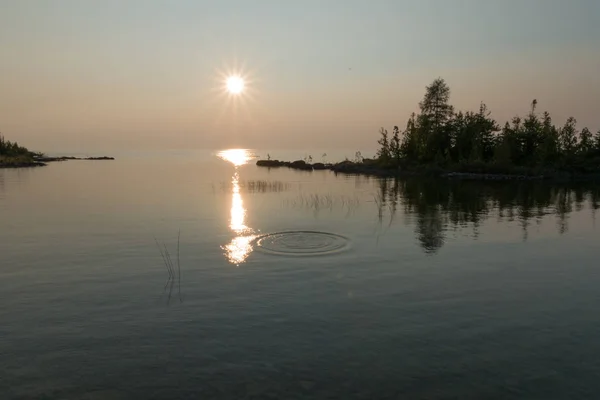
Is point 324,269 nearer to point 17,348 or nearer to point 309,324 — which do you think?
point 309,324

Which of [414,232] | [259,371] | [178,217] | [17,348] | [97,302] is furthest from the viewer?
[178,217]

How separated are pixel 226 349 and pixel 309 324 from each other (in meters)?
3.11

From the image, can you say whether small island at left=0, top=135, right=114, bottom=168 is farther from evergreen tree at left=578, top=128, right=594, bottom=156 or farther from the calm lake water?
evergreen tree at left=578, top=128, right=594, bottom=156

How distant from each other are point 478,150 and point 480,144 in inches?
83.8

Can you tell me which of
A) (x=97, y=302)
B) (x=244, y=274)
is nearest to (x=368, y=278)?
(x=244, y=274)

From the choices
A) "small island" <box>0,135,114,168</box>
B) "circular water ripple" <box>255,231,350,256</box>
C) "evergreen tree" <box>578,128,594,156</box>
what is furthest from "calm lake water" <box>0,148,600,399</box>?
"small island" <box>0,135,114,168</box>

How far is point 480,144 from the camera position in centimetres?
10350

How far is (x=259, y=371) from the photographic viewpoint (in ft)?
37.4

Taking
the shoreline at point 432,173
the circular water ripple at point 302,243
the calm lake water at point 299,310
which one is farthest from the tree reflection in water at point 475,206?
the shoreline at point 432,173

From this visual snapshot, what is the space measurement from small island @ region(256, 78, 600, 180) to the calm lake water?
63974 millimetres

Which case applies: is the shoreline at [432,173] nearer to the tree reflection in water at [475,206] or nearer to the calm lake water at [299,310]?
the tree reflection in water at [475,206]

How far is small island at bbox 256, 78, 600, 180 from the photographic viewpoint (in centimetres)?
9362

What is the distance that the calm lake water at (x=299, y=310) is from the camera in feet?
35.9

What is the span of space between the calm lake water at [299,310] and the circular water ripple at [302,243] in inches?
5.6
